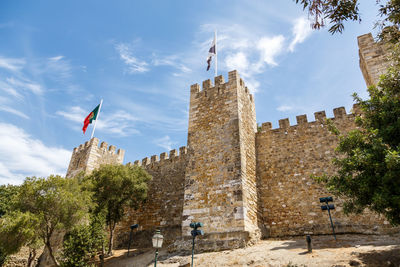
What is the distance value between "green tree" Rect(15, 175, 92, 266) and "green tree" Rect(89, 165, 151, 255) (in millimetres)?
1947

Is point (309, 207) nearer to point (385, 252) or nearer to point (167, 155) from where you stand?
point (385, 252)

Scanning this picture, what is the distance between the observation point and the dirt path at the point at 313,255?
23.6ft

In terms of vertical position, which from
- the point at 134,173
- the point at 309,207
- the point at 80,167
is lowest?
the point at 309,207

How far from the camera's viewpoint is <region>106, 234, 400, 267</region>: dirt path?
7188 millimetres

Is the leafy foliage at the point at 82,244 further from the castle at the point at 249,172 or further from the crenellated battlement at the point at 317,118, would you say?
the crenellated battlement at the point at 317,118

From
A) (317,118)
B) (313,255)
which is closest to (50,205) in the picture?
(313,255)

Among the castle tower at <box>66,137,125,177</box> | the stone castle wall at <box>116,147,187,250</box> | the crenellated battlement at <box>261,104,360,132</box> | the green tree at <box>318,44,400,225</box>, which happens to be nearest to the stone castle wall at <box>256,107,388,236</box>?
the crenellated battlement at <box>261,104,360,132</box>

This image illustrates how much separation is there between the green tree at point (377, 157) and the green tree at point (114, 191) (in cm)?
1091

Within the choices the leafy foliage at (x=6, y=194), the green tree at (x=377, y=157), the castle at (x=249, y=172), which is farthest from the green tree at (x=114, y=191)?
the leafy foliage at (x=6, y=194)

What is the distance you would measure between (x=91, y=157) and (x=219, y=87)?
1186 centimetres

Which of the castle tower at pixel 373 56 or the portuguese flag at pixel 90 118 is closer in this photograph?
the castle tower at pixel 373 56

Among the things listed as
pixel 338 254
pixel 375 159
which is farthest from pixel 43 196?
pixel 375 159

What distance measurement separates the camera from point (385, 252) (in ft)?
24.3

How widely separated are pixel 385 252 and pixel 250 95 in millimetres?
10090
